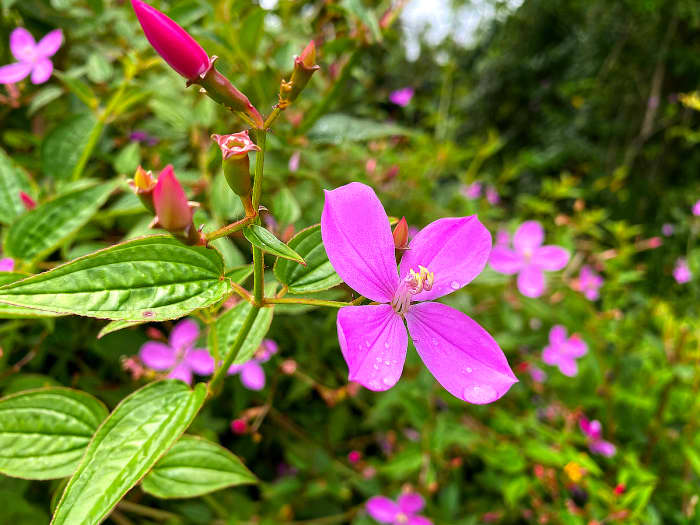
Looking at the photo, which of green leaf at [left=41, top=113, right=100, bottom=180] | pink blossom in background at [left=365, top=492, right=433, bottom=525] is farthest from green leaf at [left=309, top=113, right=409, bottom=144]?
pink blossom in background at [left=365, top=492, right=433, bottom=525]

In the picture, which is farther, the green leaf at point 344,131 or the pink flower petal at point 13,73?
the green leaf at point 344,131

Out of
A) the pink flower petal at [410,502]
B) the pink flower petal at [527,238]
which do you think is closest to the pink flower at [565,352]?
the pink flower petal at [527,238]

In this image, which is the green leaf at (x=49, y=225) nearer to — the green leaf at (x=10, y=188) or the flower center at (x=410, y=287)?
the green leaf at (x=10, y=188)

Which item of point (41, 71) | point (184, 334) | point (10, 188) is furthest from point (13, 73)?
point (184, 334)

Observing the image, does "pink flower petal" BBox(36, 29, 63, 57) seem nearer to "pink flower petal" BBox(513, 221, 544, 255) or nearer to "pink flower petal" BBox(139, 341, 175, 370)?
"pink flower petal" BBox(139, 341, 175, 370)

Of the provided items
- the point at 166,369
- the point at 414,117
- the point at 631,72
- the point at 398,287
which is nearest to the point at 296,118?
the point at 166,369

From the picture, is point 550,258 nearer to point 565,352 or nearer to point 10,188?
point 565,352
